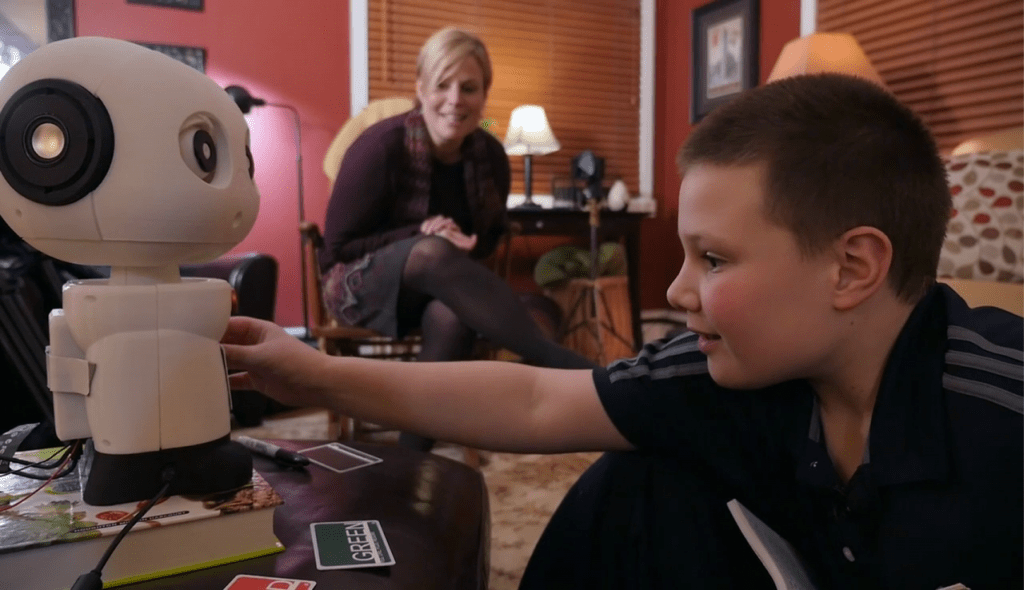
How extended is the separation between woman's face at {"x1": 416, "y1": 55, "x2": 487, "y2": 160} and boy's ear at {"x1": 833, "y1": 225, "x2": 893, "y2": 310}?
144 cm

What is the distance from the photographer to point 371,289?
184 cm

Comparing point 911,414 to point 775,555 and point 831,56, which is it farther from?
point 831,56

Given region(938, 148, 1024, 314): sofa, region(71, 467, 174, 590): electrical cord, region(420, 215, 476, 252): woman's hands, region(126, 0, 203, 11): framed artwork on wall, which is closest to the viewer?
region(71, 467, 174, 590): electrical cord

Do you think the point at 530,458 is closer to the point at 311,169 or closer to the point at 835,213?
the point at 835,213

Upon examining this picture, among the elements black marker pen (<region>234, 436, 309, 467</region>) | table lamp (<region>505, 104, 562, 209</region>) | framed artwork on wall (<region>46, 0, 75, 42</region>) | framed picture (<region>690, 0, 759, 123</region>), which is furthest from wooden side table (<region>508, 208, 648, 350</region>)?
black marker pen (<region>234, 436, 309, 467</region>)

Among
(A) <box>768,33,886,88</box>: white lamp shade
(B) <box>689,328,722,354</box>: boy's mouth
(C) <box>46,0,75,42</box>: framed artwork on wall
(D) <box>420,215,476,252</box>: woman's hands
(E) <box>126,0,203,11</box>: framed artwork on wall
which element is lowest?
(B) <box>689,328,722,354</box>: boy's mouth

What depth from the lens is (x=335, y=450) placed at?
0.87 metres

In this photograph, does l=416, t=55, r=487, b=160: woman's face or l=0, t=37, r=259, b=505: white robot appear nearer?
l=0, t=37, r=259, b=505: white robot

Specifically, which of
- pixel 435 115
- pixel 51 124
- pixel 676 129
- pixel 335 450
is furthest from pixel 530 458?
pixel 676 129

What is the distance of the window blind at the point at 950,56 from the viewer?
2.47 metres

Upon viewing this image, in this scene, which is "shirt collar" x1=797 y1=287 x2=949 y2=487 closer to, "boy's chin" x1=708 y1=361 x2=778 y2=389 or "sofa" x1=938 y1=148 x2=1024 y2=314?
"boy's chin" x1=708 y1=361 x2=778 y2=389

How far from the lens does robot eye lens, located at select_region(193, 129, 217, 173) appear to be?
596 mm

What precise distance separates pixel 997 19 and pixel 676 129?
5.64 ft

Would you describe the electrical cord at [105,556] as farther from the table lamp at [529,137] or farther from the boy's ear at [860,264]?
the table lamp at [529,137]
